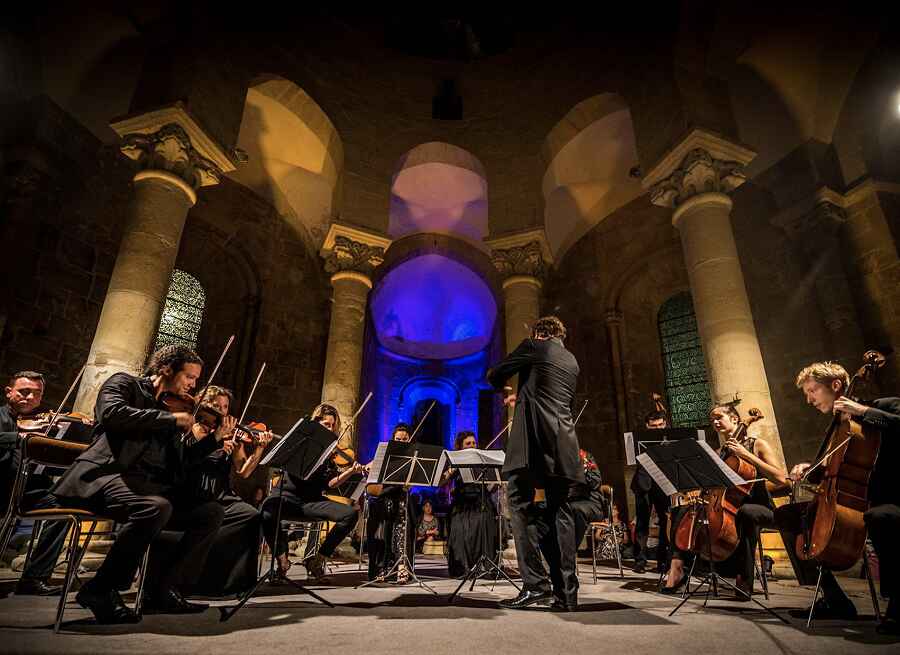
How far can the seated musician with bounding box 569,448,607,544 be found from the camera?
361 cm

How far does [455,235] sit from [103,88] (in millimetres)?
8357

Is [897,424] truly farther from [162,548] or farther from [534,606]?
[162,548]

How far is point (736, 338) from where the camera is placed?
648cm

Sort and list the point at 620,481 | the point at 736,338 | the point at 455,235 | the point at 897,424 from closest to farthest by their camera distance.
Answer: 1. the point at 897,424
2. the point at 736,338
3. the point at 620,481
4. the point at 455,235

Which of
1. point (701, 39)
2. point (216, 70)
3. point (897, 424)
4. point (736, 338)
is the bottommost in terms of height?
point (897, 424)

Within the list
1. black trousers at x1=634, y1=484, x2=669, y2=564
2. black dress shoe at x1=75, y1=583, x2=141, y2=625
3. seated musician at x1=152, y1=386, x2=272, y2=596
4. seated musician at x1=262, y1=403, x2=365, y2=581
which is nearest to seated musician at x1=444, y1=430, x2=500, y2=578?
seated musician at x1=262, y1=403, x2=365, y2=581

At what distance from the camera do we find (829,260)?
8.49m

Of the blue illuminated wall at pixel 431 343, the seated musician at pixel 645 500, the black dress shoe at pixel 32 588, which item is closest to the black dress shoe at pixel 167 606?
the black dress shoe at pixel 32 588

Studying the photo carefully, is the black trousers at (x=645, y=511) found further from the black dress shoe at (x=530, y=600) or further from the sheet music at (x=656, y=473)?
the black dress shoe at (x=530, y=600)

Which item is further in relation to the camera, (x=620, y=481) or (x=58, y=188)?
(x=620, y=481)

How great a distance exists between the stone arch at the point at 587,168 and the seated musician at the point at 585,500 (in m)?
7.05

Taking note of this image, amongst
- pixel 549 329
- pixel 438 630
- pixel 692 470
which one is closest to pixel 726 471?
pixel 692 470

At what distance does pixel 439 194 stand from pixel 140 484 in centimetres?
1159

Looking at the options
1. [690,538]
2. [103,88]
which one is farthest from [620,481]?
[103,88]
